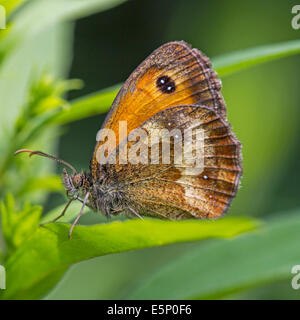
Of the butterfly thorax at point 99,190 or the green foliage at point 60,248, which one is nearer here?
the green foliage at point 60,248

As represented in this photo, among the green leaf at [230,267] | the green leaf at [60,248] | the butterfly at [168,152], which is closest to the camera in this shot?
the green leaf at [60,248]

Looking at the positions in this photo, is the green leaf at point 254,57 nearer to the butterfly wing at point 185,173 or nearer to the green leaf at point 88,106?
the butterfly wing at point 185,173

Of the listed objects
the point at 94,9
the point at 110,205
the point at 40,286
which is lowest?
the point at 40,286

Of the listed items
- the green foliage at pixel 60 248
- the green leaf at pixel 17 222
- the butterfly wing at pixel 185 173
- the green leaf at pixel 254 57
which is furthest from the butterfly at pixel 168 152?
the green foliage at pixel 60 248

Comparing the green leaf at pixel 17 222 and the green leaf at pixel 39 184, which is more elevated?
the green leaf at pixel 39 184

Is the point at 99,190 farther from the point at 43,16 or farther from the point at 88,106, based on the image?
the point at 43,16

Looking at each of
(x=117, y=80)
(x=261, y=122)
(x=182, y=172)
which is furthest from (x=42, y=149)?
(x=117, y=80)

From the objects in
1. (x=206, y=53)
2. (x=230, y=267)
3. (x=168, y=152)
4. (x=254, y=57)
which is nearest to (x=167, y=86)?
(x=168, y=152)

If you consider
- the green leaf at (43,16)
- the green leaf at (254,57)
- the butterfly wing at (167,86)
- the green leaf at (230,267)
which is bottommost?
the green leaf at (230,267)

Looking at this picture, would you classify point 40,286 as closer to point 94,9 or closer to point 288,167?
point 94,9
